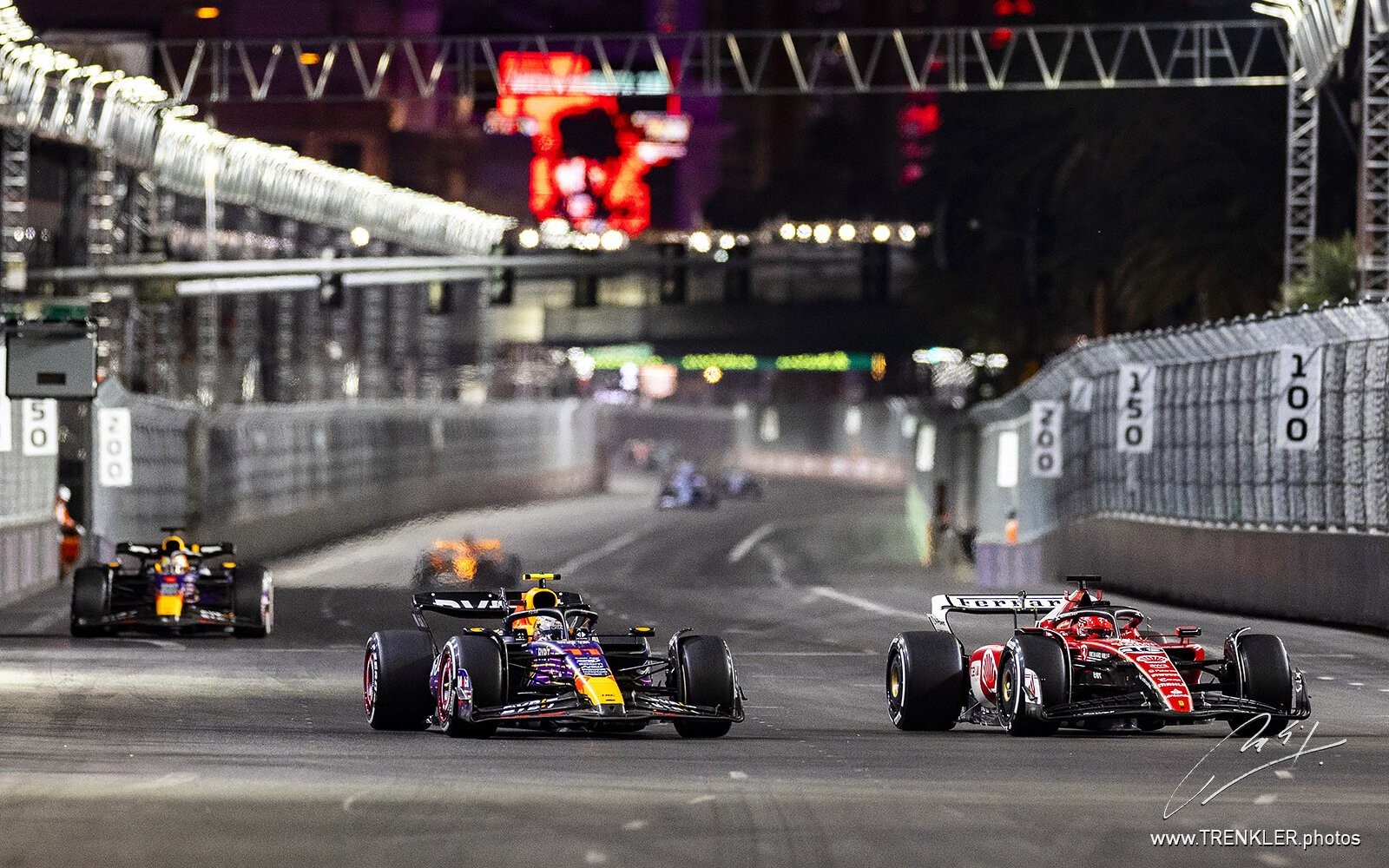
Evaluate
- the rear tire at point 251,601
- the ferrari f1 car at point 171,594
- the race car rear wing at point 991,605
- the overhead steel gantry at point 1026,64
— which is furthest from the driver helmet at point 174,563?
the overhead steel gantry at point 1026,64

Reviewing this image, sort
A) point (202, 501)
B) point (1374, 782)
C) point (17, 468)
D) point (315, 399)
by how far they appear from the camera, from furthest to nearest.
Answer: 1. point (315, 399)
2. point (202, 501)
3. point (17, 468)
4. point (1374, 782)

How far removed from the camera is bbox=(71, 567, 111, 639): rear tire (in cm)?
2570

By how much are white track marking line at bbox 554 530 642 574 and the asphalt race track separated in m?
32.4

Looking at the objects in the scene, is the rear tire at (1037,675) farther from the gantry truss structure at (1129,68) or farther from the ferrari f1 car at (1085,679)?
the gantry truss structure at (1129,68)

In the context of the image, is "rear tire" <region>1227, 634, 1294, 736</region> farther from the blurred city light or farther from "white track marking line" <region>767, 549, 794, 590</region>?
the blurred city light

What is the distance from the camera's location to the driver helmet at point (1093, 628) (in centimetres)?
1552

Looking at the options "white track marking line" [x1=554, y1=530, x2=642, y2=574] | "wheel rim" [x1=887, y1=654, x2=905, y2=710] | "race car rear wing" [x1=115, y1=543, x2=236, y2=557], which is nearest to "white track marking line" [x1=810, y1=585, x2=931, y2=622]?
"race car rear wing" [x1=115, y1=543, x2=236, y2=557]

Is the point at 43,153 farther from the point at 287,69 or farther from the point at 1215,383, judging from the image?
the point at 287,69

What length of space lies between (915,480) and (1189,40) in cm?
2400

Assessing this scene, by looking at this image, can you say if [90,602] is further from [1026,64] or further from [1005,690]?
[1026,64]

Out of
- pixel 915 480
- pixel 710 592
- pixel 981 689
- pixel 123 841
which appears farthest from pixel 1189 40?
pixel 123 841

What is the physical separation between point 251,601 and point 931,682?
12.3 m

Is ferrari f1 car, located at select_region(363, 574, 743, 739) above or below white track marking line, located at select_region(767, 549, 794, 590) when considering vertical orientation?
above

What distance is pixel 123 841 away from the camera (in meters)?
10.5
